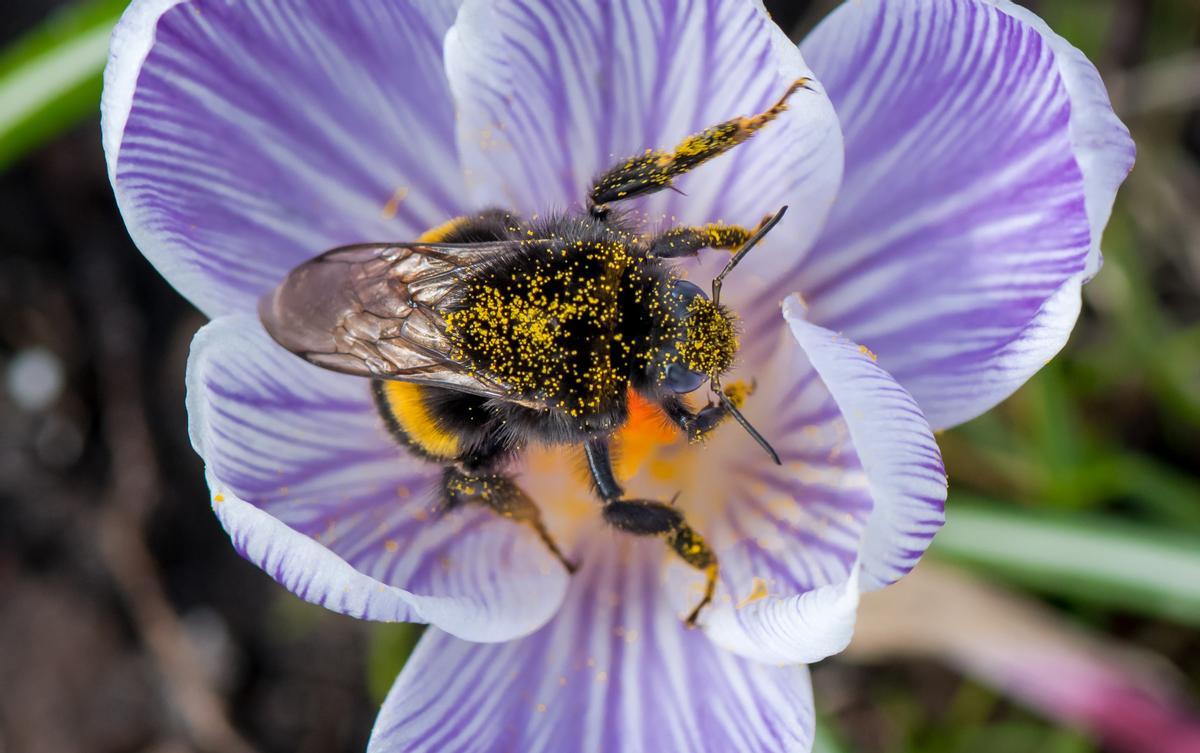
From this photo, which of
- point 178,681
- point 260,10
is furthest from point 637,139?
point 178,681

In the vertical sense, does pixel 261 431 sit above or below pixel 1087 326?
above

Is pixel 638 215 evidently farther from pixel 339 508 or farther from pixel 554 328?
pixel 339 508

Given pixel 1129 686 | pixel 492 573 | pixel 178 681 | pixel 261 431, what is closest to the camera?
pixel 261 431

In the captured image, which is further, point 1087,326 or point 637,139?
point 1087,326

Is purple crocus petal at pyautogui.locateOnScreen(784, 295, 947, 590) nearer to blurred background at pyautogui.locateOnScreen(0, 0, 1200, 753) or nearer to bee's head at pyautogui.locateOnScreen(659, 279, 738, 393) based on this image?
bee's head at pyautogui.locateOnScreen(659, 279, 738, 393)

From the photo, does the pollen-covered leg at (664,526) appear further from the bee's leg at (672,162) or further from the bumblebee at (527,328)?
the bee's leg at (672,162)

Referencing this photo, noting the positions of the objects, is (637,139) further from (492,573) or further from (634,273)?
(492,573)
